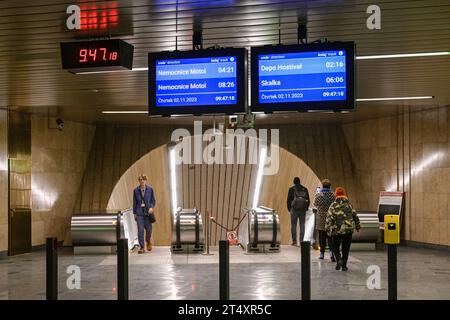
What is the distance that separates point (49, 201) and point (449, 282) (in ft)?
33.2

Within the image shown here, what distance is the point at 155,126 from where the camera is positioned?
18.5 metres

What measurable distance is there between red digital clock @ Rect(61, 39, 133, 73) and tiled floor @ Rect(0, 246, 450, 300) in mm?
3280

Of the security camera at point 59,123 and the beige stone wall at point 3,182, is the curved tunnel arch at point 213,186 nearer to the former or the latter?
the security camera at point 59,123

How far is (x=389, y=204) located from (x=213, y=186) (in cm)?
695

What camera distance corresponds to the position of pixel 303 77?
252 inches


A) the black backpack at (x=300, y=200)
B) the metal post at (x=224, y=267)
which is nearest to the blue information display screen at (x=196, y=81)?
the metal post at (x=224, y=267)

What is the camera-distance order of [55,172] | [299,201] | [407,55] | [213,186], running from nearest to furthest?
[407,55], [299,201], [55,172], [213,186]

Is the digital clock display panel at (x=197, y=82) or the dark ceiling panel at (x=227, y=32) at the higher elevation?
the dark ceiling panel at (x=227, y=32)

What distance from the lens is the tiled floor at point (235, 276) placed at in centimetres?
835

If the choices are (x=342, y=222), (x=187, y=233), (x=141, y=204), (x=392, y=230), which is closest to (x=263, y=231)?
(x=187, y=233)

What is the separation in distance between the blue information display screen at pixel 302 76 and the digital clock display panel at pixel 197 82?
10.6 inches

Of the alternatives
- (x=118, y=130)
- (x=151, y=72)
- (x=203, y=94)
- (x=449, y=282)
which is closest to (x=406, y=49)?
(x=203, y=94)
